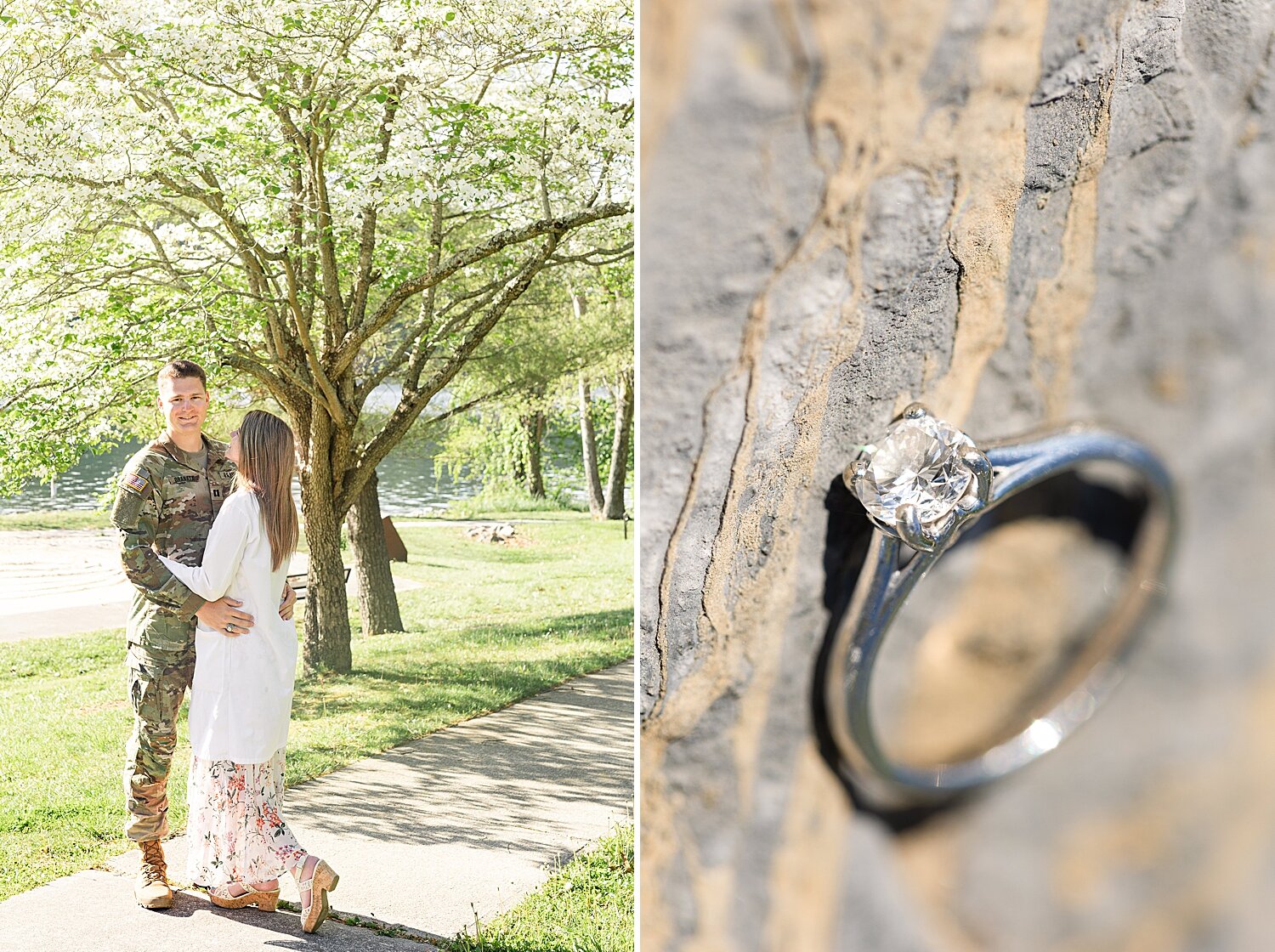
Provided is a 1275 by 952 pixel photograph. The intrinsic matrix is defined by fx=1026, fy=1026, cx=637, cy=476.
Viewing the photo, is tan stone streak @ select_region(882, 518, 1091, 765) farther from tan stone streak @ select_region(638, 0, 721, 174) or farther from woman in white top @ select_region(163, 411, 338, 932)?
woman in white top @ select_region(163, 411, 338, 932)

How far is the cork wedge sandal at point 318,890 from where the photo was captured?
8.77ft

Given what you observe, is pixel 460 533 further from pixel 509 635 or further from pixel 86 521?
pixel 509 635

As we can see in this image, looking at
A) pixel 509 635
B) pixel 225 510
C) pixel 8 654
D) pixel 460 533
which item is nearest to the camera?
pixel 225 510

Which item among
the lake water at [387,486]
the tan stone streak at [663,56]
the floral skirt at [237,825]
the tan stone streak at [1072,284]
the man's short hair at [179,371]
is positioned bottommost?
the floral skirt at [237,825]

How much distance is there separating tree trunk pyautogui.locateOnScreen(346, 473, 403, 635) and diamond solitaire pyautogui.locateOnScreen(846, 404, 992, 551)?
645cm

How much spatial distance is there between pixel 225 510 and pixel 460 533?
9865 mm

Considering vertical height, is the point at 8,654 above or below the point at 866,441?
below

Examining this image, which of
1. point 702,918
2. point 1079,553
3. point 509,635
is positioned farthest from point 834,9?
point 509,635

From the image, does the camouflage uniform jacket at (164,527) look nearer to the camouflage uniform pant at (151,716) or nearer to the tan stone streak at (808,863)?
the camouflage uniform pant at (151,716)

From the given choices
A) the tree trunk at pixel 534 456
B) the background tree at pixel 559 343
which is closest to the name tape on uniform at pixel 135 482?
the background tree at pixel 559 343

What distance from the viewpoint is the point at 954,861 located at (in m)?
0.32

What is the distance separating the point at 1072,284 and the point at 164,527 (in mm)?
2818

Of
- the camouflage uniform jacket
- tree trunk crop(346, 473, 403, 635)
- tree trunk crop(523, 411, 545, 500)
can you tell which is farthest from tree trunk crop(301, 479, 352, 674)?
tree trunk crop(523, 411, 545, 500)

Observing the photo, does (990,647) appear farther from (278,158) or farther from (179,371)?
(278,158)
